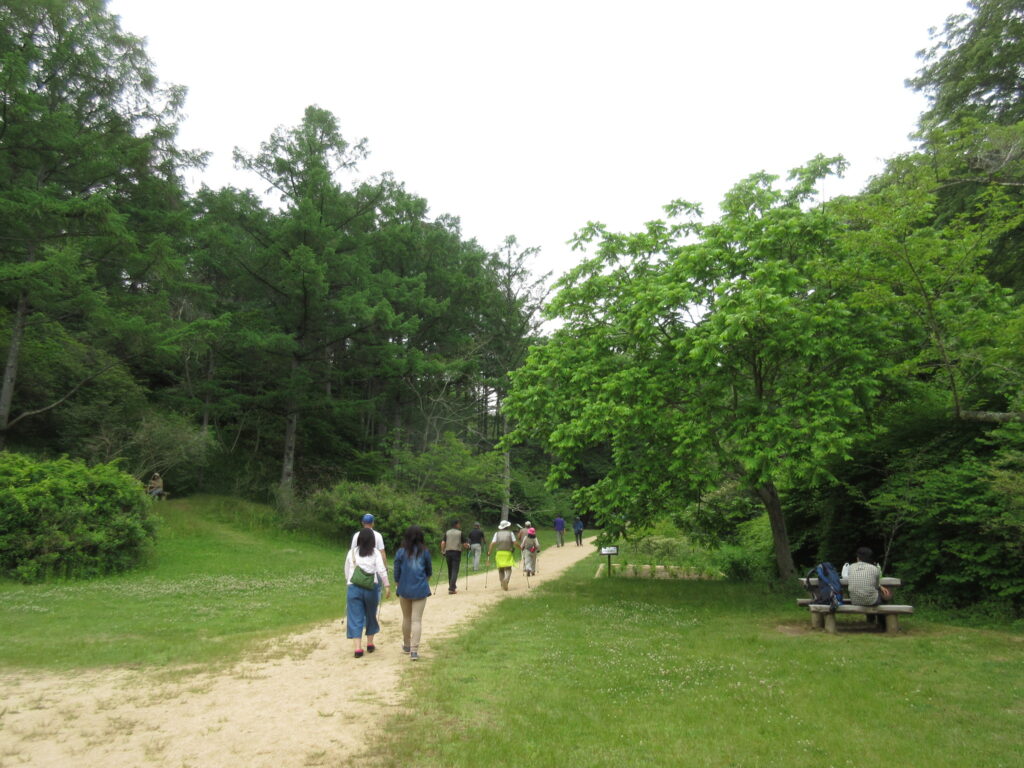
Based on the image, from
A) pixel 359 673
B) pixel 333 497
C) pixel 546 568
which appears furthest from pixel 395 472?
pixel 359 673

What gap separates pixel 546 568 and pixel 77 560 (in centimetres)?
1291

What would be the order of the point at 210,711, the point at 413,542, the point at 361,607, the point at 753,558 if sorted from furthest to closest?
the point at 753,558, the point at 361,607, the point at 413,542, the point at 210,711

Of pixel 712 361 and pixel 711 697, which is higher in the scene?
pixel 712 361

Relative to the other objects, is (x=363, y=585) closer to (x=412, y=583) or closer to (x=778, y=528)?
(x=412, y=583)

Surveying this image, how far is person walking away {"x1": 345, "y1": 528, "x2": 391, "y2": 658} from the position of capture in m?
8.09

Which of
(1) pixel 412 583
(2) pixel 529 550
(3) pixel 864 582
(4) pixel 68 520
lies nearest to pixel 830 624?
(3) pixel 864 582

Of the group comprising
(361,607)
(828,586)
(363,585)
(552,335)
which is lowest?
(361,607)

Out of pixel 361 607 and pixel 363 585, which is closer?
pixel 363 585

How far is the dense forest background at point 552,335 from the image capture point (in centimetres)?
1077

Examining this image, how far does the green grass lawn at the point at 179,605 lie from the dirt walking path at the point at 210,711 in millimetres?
920

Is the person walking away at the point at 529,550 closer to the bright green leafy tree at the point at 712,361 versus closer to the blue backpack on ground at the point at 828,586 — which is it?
Answer: the bright green leafy tree at the point at 712,361

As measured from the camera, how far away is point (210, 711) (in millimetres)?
5762

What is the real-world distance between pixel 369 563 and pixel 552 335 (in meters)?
8.68

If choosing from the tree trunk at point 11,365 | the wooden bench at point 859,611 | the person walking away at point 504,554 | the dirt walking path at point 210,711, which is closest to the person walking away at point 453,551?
the person walking away at point 504,554
